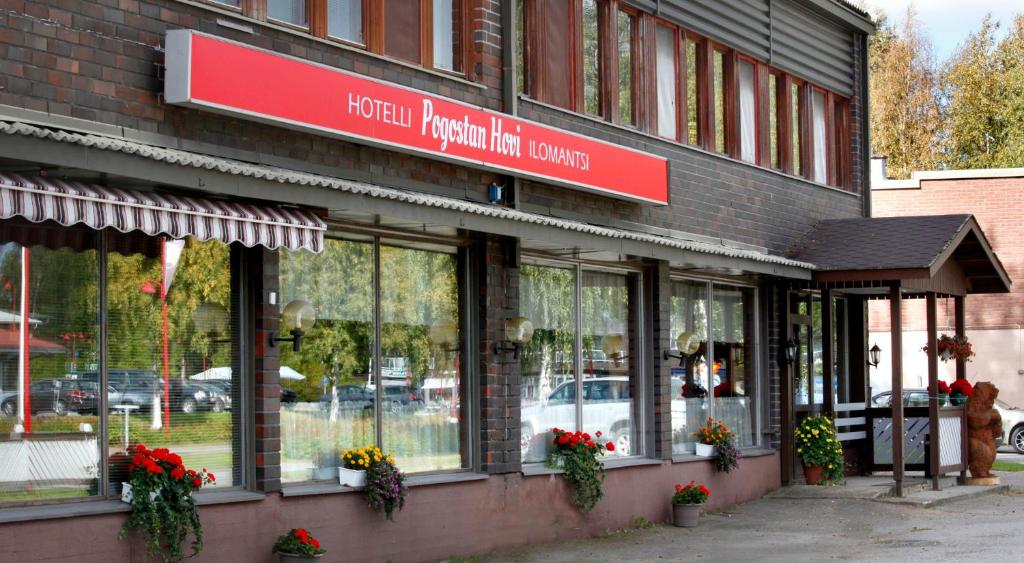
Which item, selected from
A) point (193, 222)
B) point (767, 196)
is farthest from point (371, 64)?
point (767, 196)

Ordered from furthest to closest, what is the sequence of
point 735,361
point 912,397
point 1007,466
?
point 912,397 < point 1007,466 < point 735,361

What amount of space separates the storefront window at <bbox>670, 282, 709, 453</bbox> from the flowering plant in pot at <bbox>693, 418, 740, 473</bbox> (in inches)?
6.5

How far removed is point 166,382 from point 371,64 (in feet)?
11.0

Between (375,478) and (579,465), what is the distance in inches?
123

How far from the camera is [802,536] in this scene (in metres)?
14.6

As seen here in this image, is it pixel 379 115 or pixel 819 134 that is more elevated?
pixel 819 134

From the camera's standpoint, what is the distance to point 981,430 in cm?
1980

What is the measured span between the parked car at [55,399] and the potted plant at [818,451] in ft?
38.5

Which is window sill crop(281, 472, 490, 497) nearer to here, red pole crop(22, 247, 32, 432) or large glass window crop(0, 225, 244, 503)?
large glass window crop(0, 225, 244, 503)

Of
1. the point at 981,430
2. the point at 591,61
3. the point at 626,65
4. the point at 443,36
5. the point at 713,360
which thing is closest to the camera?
the point at 443,36

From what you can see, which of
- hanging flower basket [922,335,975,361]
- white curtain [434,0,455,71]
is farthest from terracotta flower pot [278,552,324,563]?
hanging flower basket [922,335,975,361]

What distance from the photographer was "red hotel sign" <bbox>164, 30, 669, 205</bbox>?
9805 millimetres

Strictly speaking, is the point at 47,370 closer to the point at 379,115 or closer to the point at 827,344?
the point at 379,115

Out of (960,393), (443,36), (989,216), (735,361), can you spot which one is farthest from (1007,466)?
(443,36)
